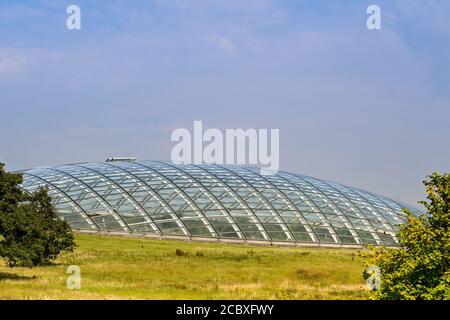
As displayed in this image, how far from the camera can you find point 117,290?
107 ft

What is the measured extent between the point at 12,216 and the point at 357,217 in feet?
193

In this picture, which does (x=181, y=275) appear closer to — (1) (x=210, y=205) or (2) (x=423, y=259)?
(2) (x=423, y=259)

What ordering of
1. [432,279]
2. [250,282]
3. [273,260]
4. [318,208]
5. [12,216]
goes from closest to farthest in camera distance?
[432,279] → [12,216] → [250,282] → [273,260] → [318,208]

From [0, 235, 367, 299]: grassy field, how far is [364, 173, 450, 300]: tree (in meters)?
7.18

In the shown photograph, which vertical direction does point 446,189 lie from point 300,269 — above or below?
above

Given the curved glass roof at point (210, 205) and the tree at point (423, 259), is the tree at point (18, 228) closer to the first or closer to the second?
the tree at point (423, 259)

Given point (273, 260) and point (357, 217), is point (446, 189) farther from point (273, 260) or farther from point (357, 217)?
point (357, 217)

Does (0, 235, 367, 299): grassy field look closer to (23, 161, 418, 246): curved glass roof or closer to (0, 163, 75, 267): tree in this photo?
(0, 163, 75, 267): tree

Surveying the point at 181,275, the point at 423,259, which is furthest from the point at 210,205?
the point at 423,259

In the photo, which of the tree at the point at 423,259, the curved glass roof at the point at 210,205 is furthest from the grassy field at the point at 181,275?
the curved glass roof at the point at 210,205

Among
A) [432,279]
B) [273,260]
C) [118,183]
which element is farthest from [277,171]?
[432,279]

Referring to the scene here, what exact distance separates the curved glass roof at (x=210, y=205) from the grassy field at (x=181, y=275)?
8.99m

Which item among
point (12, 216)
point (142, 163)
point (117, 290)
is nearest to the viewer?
point (117, 290)

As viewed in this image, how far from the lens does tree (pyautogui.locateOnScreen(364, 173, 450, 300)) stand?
79.4 feet
